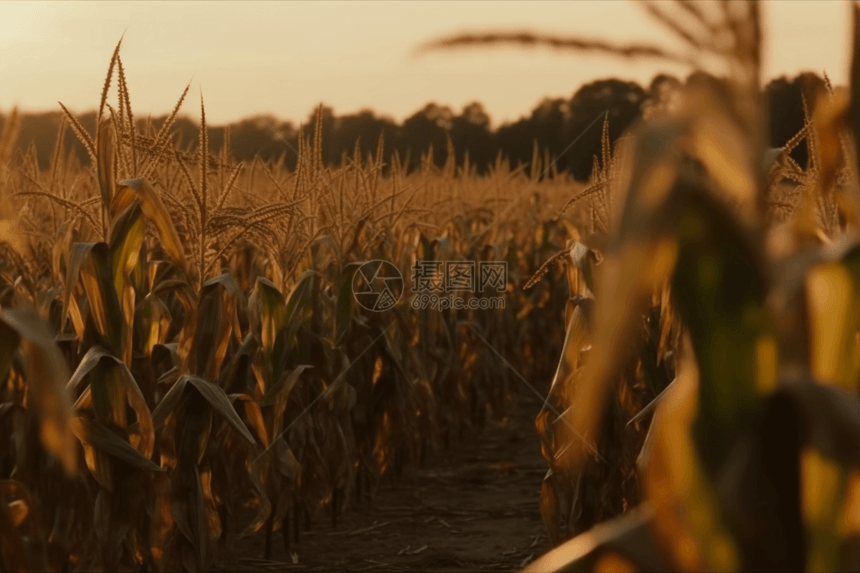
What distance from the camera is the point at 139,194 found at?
247 cm

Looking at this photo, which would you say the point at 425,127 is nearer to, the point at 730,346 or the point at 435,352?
the point at 435,352

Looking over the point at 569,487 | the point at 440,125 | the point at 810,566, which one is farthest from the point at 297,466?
the point at 440,125

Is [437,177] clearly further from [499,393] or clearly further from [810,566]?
[810,566]

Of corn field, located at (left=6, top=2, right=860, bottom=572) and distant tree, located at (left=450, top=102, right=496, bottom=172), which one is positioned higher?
distant tree, located at (left=450, top=102, right=496, bottom=172)

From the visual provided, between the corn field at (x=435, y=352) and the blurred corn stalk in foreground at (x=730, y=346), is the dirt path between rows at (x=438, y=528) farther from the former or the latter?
the blurred corn stalk in foreground at (x=730, y=346)

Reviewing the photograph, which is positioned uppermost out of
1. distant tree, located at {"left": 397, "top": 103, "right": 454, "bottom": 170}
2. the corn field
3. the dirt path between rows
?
distant tree, located at {"left": 397, "top": 103, "right": 454, "bottom": 170}

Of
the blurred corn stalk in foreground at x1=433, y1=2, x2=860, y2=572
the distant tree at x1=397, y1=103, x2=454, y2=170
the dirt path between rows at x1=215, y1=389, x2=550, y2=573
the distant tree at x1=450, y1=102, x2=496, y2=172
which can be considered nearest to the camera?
the blurred corn stalk in foreground at x1=433, y1=2, x2=860, y2=572

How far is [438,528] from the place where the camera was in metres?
4.56

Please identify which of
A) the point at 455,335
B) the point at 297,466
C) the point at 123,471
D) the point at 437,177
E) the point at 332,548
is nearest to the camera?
the point at 123,471

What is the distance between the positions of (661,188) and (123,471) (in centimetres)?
230

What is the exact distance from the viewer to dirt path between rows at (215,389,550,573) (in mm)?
3996

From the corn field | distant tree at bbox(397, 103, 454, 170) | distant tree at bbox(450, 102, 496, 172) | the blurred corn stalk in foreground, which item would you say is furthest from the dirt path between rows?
distant tree at bbox(450, 102, 496, 172)

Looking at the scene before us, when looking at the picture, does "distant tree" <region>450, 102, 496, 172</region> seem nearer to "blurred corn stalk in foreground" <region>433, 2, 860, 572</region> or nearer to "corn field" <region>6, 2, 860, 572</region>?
"corn field" <region>6, 2, 860, 572</region>

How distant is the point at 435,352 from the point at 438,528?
1.54 metres
